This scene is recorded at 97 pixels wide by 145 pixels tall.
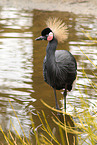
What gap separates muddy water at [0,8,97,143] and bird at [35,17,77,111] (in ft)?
1.90

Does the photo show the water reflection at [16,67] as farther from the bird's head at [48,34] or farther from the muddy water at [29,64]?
the bird's head at [48,34]

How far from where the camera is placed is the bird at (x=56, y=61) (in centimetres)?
516

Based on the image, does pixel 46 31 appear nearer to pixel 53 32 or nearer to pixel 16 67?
pixel 53 32

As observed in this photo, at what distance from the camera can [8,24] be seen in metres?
12.7

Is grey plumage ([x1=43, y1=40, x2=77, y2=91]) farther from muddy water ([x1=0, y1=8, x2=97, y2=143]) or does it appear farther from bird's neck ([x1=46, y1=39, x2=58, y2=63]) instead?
muddy water ([x1=0, y1=8, x2=97, y2=143])

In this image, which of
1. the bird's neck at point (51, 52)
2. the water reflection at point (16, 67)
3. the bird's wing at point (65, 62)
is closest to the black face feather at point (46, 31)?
the bird's neck at point (51, 52)

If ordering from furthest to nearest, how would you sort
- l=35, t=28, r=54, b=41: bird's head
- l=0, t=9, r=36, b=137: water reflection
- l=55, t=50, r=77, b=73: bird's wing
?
l=0, t=9, r=36, b=137: water reflection
l=55, t=50, r=77, b=73: bird's wing
l=35, t=28, r=54, b=41: bird's head

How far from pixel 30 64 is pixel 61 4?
856 centimetres

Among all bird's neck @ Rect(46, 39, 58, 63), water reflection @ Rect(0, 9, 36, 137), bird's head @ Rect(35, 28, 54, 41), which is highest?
bird's head @ Rect(35, 28, 54, 41)

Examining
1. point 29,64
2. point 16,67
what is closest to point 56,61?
point 16,67

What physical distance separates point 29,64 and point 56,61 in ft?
10.00

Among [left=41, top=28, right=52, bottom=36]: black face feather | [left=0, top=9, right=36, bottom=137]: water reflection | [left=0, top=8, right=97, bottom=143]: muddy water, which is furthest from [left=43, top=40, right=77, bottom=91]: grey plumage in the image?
[left=0, top=9, right=36, bottom=137]: water reflection

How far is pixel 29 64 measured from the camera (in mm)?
8344

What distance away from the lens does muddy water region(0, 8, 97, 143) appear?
5.88 metres
